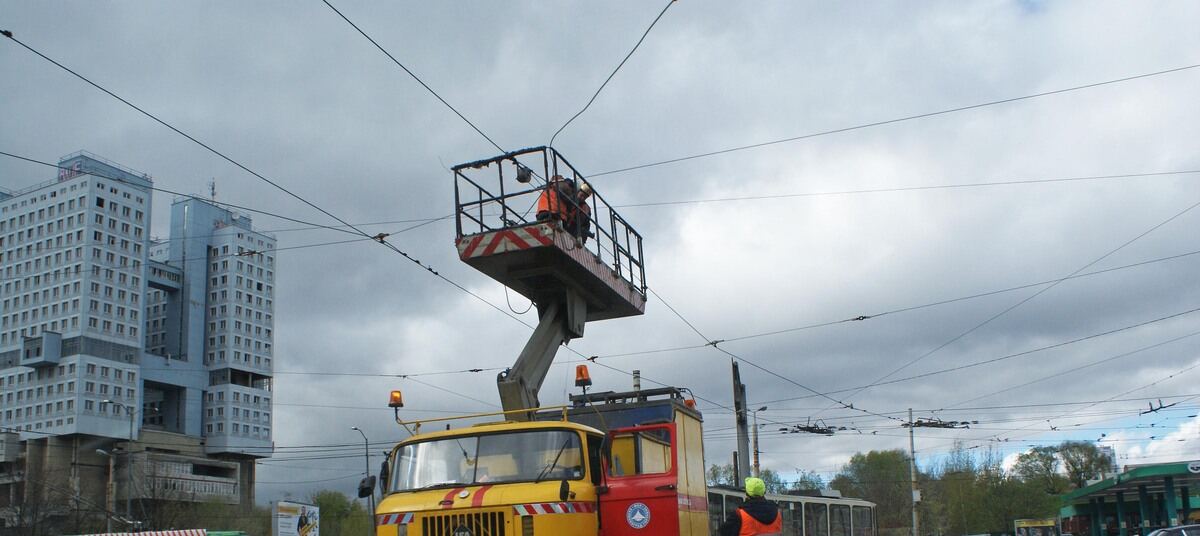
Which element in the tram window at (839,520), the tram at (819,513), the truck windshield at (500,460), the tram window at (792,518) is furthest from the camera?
the tram window at (839,520)

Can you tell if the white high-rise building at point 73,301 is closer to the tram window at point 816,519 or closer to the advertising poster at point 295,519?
the advertising poster at point 295,519

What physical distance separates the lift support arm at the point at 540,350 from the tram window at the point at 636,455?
4.62 feet

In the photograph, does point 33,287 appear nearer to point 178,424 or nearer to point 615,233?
point 178,424

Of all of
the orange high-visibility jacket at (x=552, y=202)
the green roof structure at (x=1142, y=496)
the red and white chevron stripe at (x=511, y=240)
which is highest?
the orange high-visibility jacket at (x=552, y=202)

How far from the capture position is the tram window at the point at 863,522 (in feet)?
84.5

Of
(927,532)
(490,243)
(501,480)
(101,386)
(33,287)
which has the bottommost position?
(927,532)

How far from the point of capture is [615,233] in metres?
15.3

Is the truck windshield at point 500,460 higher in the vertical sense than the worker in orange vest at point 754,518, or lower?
higher

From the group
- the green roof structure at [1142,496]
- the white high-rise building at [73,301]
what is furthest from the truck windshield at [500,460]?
the white high-rise building at [73,301]

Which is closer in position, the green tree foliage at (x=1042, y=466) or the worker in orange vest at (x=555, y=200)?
the worker in orange vest at (x=555, y=200)

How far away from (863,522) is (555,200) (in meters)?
17.3

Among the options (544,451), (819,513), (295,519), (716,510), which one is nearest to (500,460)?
(544,451)

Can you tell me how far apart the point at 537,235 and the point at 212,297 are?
144 meters

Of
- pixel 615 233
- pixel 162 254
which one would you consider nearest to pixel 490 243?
pixel 615 233
